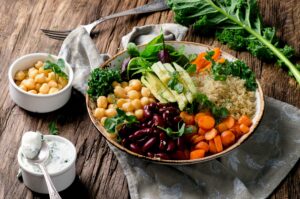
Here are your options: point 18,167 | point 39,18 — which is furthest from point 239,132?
point 39,18

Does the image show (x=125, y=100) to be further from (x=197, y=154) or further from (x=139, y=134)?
(x=197, y=154)

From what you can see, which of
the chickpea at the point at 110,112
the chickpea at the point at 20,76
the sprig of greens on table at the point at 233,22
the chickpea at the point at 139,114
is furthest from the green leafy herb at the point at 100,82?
the sprig of greens on table at the point at 233,22

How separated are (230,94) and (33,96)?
1.08m

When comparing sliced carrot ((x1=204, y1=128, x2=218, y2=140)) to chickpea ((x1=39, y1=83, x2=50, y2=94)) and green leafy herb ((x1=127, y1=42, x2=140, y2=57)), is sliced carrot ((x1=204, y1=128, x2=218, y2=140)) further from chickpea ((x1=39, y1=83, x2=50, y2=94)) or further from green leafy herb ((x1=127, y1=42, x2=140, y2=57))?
chickpea ((x1=39, y1=83, x2=50, y2=94))

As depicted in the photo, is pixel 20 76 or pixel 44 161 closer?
pixel 44 161

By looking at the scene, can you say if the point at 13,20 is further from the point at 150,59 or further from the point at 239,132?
the point at 239,132

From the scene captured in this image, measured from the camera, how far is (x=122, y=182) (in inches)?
136

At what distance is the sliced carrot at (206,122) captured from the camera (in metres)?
3.49

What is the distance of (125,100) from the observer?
3645 millimetres

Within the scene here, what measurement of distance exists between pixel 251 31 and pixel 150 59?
2.61 ft

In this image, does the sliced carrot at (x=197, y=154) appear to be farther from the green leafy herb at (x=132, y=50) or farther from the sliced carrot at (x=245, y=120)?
the green leafy herb at (x=132, y=50)

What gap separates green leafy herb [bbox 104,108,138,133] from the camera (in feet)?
11.2

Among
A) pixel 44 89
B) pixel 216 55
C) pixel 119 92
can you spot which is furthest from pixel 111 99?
pixel 216 55

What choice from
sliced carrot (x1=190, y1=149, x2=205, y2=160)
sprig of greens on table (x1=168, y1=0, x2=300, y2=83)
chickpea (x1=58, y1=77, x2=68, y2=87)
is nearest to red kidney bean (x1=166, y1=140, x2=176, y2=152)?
sliced carrot (x1=190, y1=149, x2=205, y2=160)
